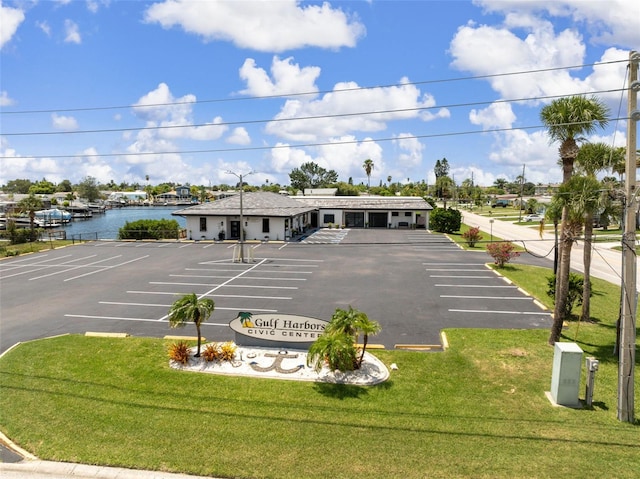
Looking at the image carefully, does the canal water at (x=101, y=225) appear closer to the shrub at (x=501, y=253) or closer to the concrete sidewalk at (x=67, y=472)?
the shrub at (x=501, y=253)

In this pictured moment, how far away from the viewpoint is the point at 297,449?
921 centimetres

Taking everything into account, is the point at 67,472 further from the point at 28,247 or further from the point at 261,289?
the point at 28,247

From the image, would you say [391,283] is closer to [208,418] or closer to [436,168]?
[208,418]

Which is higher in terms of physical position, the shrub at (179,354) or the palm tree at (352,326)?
the palm tree at (352,326)

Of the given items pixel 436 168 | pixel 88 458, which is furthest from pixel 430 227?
pixel 436 168

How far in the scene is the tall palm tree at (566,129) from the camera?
14648 millimetres

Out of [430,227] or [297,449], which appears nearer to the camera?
[297,449]

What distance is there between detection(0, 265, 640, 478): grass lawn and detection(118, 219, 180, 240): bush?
31.6m

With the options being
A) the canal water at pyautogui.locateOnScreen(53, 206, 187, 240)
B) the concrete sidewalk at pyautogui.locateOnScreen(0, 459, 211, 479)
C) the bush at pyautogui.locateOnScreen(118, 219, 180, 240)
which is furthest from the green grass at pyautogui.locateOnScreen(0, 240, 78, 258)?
the concrete sidewalk at pyautogui.locateOnScreen(0, 459, 211, 479)

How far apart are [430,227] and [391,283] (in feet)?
104

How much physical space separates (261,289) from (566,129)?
54.1 feet

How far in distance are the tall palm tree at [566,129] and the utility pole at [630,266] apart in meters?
4.08

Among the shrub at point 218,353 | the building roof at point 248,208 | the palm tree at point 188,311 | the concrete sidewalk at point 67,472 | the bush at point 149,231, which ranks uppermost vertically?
the building roof at point 248,208

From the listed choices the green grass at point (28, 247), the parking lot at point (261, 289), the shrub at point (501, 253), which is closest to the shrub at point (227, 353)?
the parking lot at point (261, 289)
